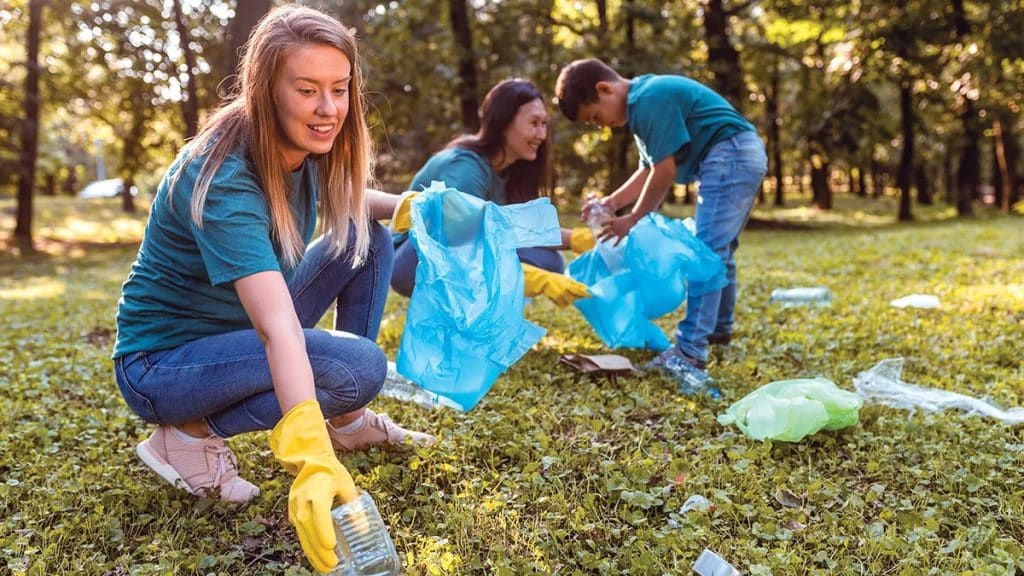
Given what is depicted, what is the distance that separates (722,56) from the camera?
42.4 feet

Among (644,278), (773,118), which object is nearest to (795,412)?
(644,278)

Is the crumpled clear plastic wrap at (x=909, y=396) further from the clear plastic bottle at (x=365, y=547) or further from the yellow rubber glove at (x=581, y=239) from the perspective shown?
the clear plastic bottle at (x=365, y=547)

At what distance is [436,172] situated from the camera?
11.9 ft

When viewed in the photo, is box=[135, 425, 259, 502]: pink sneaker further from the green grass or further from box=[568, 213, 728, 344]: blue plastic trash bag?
box=[568, 213, 728, 344]: blue plastic trash bag

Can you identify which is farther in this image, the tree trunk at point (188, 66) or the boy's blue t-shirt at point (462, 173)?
the tree trunk at point (188, 66)

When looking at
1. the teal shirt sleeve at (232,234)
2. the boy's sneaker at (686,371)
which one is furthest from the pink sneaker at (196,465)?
the boy's sneaker at (686,371)

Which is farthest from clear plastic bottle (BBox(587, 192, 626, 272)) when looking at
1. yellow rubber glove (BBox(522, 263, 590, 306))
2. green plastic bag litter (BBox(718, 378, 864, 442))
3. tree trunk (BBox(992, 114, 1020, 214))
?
tree trunk (BBox(992, 114, 1020, 214))

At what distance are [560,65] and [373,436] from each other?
29.4 feet

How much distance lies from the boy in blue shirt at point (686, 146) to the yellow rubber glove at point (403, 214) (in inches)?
49.2

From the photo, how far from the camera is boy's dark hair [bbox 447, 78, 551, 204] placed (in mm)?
3691

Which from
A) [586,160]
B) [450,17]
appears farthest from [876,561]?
[586,160]

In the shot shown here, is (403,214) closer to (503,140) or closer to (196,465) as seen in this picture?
(196,465)

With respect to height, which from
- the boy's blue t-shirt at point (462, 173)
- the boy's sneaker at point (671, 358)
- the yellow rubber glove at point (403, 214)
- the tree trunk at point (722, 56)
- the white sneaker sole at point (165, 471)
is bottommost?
the boy's sneaker at point (671, 358)

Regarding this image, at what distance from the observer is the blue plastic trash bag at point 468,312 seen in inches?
92.3
